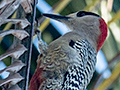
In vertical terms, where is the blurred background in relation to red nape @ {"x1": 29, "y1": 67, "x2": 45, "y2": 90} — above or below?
below

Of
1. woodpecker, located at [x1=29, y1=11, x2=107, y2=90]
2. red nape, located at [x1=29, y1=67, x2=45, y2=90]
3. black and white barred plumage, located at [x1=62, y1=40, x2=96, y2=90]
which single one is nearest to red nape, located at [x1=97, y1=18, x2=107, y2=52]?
woodpecker, located at [x1=29, y1=11, x2=107, y2=90]

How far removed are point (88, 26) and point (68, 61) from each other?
2.29 feet

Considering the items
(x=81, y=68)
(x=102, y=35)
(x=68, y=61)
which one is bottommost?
(x=102, y=35)

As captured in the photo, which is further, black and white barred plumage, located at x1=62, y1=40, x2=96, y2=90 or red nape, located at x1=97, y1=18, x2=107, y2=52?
red nape, located at x1=97, y1=18, x2=107, y2=52

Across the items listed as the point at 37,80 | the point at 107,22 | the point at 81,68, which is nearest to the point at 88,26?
the point at 107,22

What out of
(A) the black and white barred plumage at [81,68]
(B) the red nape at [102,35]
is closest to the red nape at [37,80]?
(A) the black and white barred plumage at [81,68]

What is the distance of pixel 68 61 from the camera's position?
67.8 inches

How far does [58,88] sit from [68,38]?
1.50 ft

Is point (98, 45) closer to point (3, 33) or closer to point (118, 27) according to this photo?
point (118, 27)

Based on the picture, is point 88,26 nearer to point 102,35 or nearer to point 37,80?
point 102,35

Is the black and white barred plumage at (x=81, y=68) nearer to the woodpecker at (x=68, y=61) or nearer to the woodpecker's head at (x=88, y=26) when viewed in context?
the woodpecker at (x=68, y=61)

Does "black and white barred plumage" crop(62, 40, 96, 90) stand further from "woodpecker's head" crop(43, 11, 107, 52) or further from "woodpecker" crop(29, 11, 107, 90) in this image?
"woodpecker's head" crop(43, 11, 107, 52)

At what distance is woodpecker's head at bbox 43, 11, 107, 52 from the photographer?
7.23 ft

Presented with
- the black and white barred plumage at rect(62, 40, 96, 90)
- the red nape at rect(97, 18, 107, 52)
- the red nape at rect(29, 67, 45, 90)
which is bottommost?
the red nape at rect(97, 18, 107, 52)
